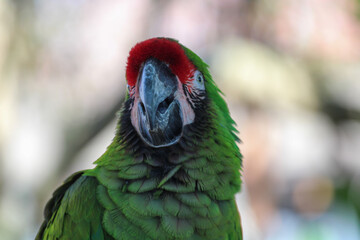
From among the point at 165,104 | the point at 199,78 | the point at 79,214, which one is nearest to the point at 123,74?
the point at 199,78

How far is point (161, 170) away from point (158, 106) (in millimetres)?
254

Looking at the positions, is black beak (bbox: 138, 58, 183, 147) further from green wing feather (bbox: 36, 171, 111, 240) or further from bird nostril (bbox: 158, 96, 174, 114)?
green wing feather (bbox: 36, 171, 111, 240)

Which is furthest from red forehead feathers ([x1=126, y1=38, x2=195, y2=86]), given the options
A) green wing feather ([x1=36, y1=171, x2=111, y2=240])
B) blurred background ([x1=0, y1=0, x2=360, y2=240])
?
blurred background ([x1=0, y1=0, x2=360, y2=240])

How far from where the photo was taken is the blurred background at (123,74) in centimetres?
455

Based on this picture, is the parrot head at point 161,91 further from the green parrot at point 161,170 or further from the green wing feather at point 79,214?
the green wing feather at point 79,214

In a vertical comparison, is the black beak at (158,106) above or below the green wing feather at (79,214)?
above

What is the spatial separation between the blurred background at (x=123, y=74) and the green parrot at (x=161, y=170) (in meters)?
2.92

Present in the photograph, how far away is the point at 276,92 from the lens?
4754 mm

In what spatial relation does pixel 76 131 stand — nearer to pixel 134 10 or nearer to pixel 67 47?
pixel 67 47

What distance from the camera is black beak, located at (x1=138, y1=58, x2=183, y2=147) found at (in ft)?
4.64

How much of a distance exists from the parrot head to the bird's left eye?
15mm

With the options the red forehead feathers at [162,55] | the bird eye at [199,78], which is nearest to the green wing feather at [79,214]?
the red forehead feathers at [162,55]

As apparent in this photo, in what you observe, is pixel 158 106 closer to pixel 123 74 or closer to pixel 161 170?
pixel 161 170

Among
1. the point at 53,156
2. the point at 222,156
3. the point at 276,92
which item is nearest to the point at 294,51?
the point at 276,92
